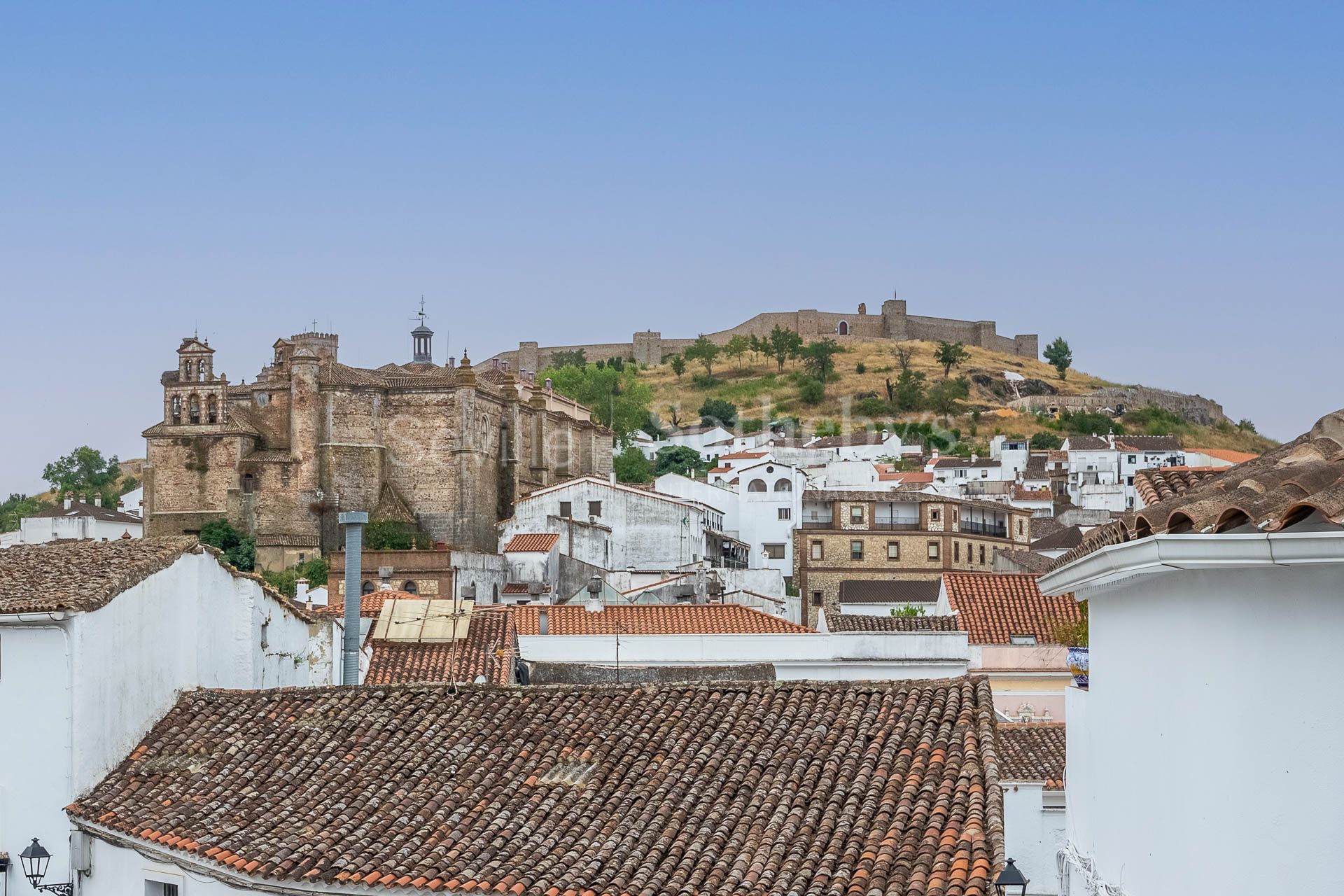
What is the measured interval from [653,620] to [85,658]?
52.9ft

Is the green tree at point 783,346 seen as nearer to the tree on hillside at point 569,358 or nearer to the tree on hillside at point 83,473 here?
the tree on hillside at point 569,358

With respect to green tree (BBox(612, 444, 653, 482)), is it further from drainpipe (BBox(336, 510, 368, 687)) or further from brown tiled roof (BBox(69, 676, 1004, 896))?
brown tiled roof (BBox(69, 676, 1004, 896))

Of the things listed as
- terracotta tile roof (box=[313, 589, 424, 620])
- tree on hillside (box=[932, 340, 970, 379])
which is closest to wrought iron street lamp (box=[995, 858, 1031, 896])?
terracotta tile roof (box=[313, 589, 424, 620])

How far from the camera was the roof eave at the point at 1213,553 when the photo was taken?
4629 millimetres

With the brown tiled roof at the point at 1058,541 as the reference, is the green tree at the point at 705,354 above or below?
above

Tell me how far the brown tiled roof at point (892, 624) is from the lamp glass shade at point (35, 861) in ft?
50.6

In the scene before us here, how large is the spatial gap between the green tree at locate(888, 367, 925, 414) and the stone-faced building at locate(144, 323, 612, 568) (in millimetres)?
67900

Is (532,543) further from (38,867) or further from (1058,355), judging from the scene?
(1058,355)

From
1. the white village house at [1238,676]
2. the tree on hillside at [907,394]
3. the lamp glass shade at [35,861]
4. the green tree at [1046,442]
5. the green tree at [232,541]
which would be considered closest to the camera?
the white village house at [1238,676]

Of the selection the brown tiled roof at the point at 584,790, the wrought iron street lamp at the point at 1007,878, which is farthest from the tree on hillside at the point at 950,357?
the wrought iron street lamp at the point at 1007,878

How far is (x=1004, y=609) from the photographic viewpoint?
31.4 metres

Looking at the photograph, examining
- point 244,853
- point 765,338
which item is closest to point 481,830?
point 244,853

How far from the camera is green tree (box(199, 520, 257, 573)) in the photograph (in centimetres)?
6294

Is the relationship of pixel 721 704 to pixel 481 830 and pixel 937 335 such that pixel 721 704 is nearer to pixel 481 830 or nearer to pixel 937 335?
pixel 481 830
